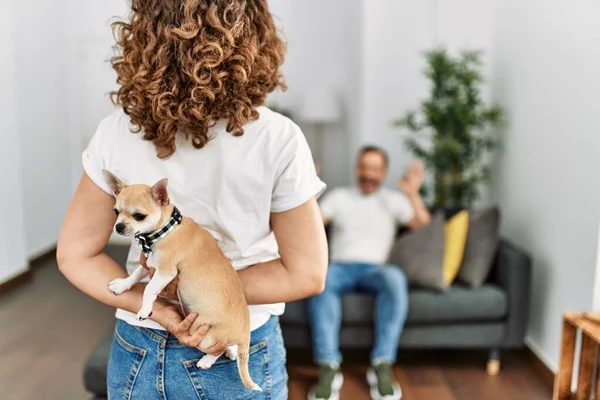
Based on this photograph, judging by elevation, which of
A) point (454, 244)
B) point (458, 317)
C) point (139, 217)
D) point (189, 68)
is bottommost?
point (458, 317)

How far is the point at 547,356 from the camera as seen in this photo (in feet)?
8.01

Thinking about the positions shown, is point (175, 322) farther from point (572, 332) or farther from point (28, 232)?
point (572, 332)

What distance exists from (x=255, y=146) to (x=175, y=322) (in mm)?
258

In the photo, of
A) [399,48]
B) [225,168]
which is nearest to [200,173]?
[225,168]

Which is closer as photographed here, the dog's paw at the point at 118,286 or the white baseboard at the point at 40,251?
the dog's paw at the point at 118,286

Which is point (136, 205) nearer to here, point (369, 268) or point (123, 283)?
point (123, 283)

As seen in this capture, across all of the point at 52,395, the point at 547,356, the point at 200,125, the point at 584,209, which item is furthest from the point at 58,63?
the point at 547,356

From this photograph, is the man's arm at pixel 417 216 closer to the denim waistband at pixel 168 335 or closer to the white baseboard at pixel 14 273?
the white baseboard at pixel 14 273

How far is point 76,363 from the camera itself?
193 centimetres

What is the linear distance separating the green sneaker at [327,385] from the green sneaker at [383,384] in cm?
12

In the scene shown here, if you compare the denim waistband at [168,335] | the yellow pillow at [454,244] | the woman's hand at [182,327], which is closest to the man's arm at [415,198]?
the yellow pillow at [454,244]

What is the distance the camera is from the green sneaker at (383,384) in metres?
2.23

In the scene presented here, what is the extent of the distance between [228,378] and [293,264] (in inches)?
7.4

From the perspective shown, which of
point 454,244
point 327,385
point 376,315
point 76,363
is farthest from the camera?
point 454,244
